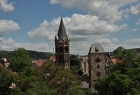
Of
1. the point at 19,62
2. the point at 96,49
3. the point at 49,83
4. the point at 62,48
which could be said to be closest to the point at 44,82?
the point at 49,83

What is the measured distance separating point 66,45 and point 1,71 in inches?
1319

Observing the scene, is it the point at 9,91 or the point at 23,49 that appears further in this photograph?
the point at 23,49

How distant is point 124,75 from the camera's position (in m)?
31.9

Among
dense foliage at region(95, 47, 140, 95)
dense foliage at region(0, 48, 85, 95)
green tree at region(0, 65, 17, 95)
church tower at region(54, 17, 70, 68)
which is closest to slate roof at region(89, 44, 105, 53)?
church tower at region(54, 17, 70, 68)

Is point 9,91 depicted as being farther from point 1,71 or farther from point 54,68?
point 54,68

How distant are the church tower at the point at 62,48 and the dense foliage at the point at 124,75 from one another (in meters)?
29.4

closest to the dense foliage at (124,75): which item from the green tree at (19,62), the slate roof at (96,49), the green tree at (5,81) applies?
the green tree at (5,81)

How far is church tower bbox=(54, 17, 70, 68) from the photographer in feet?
212

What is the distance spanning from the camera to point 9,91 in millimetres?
32906

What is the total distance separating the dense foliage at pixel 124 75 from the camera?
31797mm

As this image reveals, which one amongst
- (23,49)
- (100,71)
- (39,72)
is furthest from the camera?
(23,49)

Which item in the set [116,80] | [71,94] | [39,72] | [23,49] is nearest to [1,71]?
[39,72]

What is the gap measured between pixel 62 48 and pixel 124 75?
3508 centimetres

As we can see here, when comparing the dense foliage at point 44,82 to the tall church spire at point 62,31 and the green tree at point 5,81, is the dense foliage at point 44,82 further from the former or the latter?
the tall church spire at point 62,31
